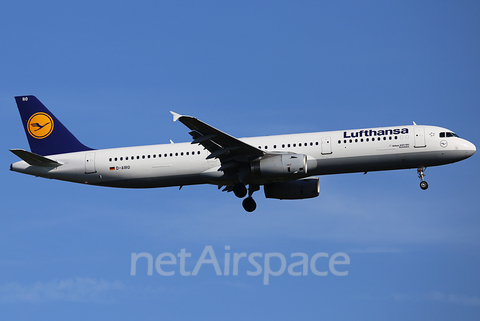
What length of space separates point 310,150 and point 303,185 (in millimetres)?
4235

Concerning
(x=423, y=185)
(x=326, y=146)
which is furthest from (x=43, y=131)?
(x=423, y=185)

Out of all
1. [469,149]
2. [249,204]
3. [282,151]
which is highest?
[282,151]

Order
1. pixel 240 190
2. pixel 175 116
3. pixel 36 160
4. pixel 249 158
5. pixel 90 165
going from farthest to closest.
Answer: pixel 90 165 < pixel 36 160 < pixel 240 190 < pixel 249 158 < pixel 175 116

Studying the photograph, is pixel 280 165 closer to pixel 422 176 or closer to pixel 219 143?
pixel 219 143

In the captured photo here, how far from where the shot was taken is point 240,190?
38188 mm

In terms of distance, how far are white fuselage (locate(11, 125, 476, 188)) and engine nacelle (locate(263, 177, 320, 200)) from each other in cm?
313

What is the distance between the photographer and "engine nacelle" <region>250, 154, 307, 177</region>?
35031 millimetres

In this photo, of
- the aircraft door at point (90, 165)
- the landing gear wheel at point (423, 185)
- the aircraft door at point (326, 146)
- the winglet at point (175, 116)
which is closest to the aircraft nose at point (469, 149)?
the landing gear wheel at point (423, 185)

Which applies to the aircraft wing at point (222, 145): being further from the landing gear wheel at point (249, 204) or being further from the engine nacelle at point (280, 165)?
the landing gear wheel at point (249, 204)

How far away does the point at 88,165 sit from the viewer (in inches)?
1558

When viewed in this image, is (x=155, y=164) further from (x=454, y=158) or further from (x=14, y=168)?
(x=454, y=158)

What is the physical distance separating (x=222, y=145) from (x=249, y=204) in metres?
5.77

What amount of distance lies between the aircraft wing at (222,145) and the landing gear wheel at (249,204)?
4060mm

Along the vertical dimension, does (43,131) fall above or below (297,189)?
above
